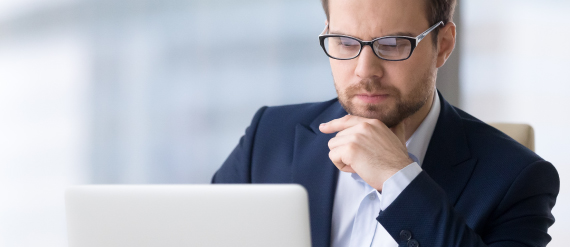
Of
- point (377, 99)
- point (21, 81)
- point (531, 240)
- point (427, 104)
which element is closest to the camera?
point (531, 240)

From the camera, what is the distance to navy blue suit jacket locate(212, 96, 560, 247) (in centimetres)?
121

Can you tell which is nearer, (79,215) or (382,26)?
(79,215)

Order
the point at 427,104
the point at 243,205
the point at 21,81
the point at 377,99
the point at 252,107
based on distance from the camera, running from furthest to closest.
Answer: the point at 252,107 < the point at 21,81 < the point at 427,104 < the point at 377,99 < the point at 243,205

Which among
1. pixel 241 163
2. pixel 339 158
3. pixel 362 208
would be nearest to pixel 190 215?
pixel 339 158

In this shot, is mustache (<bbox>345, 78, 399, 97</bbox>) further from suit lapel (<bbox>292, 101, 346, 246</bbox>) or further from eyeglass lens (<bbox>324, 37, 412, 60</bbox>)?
suit lapel (<bbox>292, 101, 346, 246</bbox>)

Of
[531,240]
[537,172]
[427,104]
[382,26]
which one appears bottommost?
[531,240]

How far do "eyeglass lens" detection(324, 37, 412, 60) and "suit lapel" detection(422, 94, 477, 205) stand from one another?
28 centimetres

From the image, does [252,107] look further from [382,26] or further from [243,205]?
[243,205]

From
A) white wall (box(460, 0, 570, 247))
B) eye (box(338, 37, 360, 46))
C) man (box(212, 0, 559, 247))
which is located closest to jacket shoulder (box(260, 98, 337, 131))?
man (box(212, 0, 559, 247))

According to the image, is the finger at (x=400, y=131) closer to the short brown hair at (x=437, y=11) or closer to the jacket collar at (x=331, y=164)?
the jacket collar at (x=331, y=164)

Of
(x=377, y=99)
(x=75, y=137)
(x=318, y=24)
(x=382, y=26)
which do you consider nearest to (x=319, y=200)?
(x=377, y=99)

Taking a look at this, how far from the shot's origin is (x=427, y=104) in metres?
1.52

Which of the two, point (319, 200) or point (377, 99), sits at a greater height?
point (377, 99)

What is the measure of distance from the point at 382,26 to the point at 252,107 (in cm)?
154
